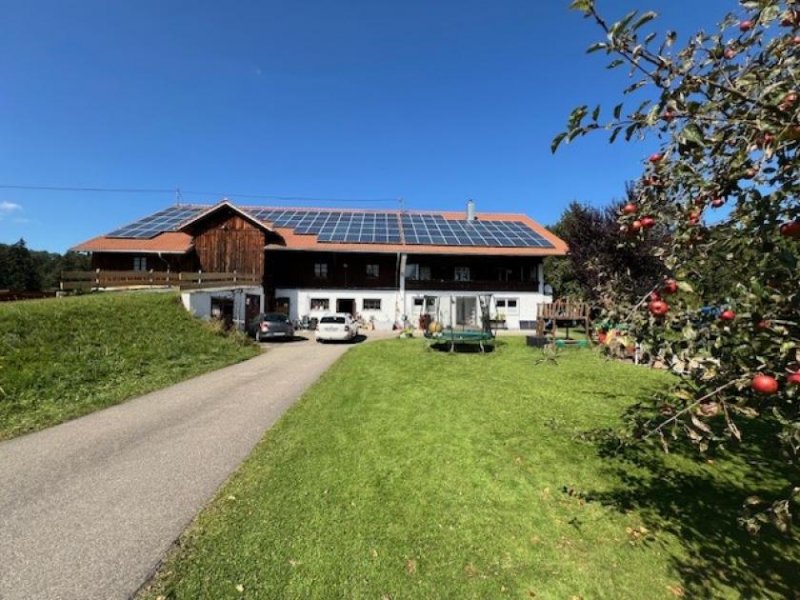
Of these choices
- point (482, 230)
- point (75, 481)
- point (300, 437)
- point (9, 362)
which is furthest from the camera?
point (482, 230)

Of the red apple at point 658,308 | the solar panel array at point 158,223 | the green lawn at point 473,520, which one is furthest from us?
the solar panel array at point 158,223

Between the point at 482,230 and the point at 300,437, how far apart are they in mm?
31332

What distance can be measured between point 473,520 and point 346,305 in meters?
28.9

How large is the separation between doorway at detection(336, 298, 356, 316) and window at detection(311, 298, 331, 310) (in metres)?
0.74

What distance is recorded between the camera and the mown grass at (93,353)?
9779mm

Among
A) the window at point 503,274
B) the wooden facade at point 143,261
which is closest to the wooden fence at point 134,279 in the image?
the wooden facade at point 143,261

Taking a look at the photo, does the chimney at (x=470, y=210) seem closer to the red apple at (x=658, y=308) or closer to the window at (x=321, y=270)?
the window at (x=321, y=270)

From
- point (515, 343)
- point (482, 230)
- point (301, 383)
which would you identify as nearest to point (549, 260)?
point (482, 230)

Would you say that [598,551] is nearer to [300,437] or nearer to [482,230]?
[300,437]

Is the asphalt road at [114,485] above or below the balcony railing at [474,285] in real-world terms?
below

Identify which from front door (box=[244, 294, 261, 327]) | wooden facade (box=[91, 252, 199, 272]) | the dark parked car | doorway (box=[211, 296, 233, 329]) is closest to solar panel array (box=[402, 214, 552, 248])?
front door (box=[244, 294, 261, 327])

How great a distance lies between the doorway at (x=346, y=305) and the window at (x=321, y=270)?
221cm

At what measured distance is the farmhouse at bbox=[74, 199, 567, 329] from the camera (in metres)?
31.1

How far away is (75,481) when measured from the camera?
6.00m
